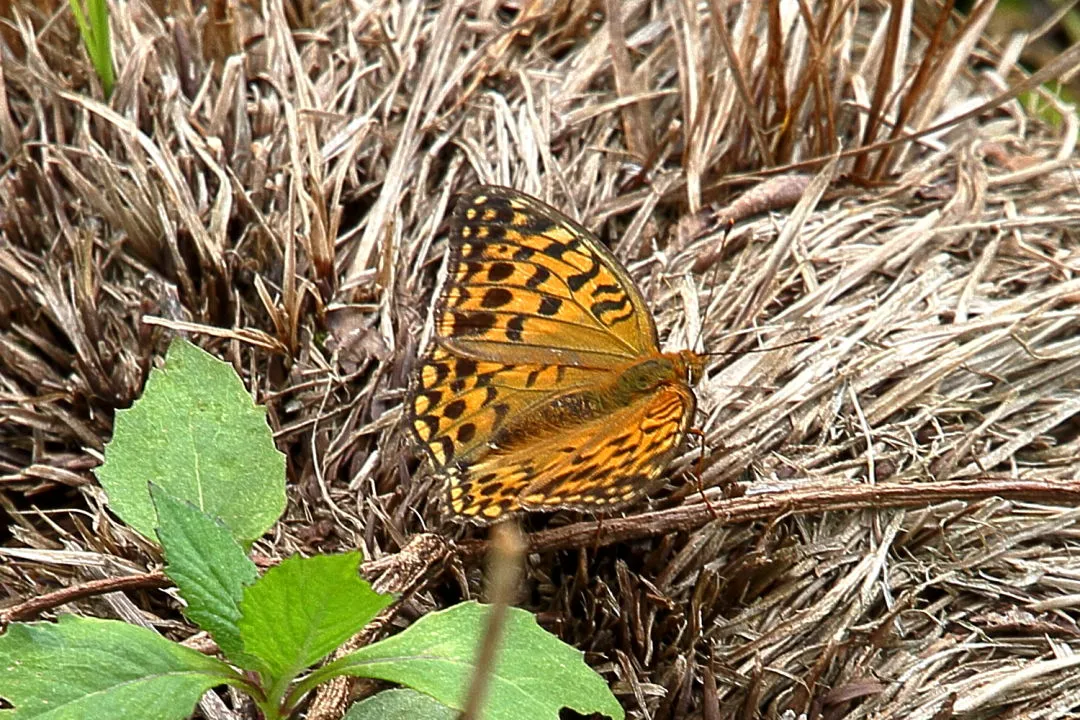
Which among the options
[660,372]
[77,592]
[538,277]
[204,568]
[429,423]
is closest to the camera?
[204,568]

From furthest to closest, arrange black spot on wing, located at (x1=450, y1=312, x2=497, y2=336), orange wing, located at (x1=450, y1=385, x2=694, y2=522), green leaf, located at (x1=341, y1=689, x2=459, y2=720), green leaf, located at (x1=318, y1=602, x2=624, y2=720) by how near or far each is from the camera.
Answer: black spot on wing, located at (x1=450, y1=312, x2=497, y2=336)
orange wing, located at (x1=450, y1=385, x2=694, y2=522)
green leaf, located at (x1=341, y1=689, x2=459, y2=720)
green leaf, located at (x1=318, y1=602, x2=624, y2=720)

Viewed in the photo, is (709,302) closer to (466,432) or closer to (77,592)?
(466,432)

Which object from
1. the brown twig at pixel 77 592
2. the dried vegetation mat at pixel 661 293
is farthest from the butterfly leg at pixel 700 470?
the brown twig at pixel 77 592

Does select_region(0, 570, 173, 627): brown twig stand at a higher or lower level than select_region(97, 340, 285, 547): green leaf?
lower

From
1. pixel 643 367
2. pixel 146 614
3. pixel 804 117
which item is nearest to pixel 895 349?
pixel 643 367

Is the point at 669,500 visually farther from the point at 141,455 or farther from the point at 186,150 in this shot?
the point at 186,150

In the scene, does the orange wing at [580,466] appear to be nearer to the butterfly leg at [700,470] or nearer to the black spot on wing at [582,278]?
the butterfly leg at [700,470]

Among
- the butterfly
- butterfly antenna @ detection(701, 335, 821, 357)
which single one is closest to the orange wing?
the butterfly

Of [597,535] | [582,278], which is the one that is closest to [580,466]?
[597,535]

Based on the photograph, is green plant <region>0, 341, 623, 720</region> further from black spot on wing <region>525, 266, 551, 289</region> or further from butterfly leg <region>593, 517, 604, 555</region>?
black spot on wing <region>525, 266, 551, 289</region>
